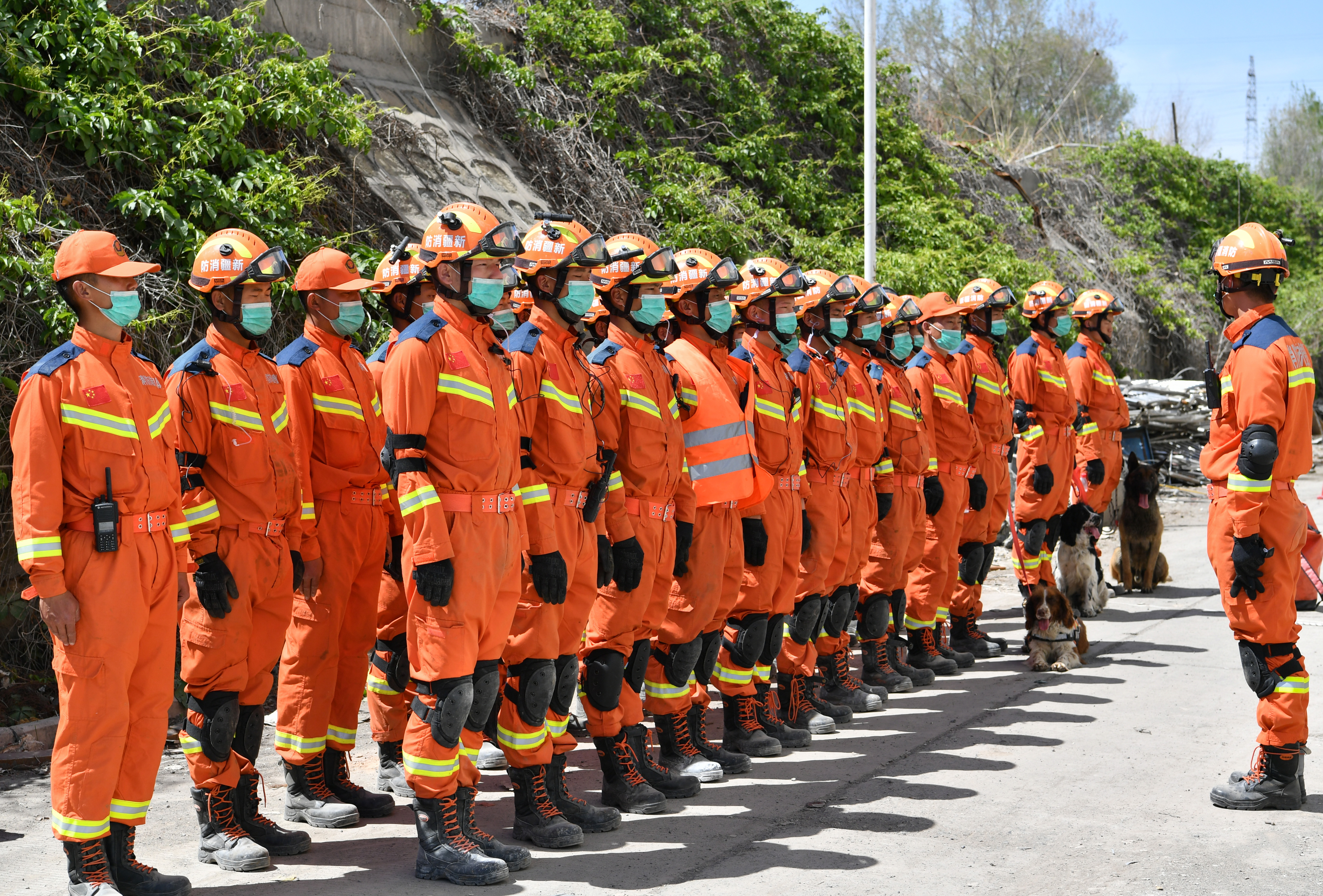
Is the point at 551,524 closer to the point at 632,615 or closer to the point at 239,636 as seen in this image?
the point at 632,615

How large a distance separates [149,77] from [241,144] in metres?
0.98

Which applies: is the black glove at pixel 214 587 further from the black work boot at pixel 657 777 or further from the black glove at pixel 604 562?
the black work boot at pixel 657 777

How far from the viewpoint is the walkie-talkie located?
4.46 metres

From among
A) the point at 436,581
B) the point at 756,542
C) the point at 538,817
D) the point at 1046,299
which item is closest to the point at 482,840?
the point at 538,817

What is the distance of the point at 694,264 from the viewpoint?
6.73m

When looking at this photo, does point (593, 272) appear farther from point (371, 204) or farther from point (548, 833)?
point (371, 204)

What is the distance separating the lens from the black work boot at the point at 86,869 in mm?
4438

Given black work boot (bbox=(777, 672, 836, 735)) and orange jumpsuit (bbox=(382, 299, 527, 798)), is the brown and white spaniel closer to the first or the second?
black work boot (bbox=(777, 672, 836, 735))

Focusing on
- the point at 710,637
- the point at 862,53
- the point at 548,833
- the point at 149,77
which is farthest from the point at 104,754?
A: the point at 862,53

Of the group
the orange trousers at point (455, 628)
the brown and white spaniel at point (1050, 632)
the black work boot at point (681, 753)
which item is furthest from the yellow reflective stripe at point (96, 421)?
the brown and white spaniel at point (1050, 632)

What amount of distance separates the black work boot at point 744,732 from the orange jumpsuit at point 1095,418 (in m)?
4.91

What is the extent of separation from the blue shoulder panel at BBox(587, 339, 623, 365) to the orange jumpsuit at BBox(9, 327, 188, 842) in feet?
6.85

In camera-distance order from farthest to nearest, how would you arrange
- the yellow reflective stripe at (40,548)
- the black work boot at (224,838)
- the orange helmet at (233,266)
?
the orange helmet at (233,266) → the black work boot at (224,838) → the yellow reflective stripe at (40,548)

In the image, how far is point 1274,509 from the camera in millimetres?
5668
